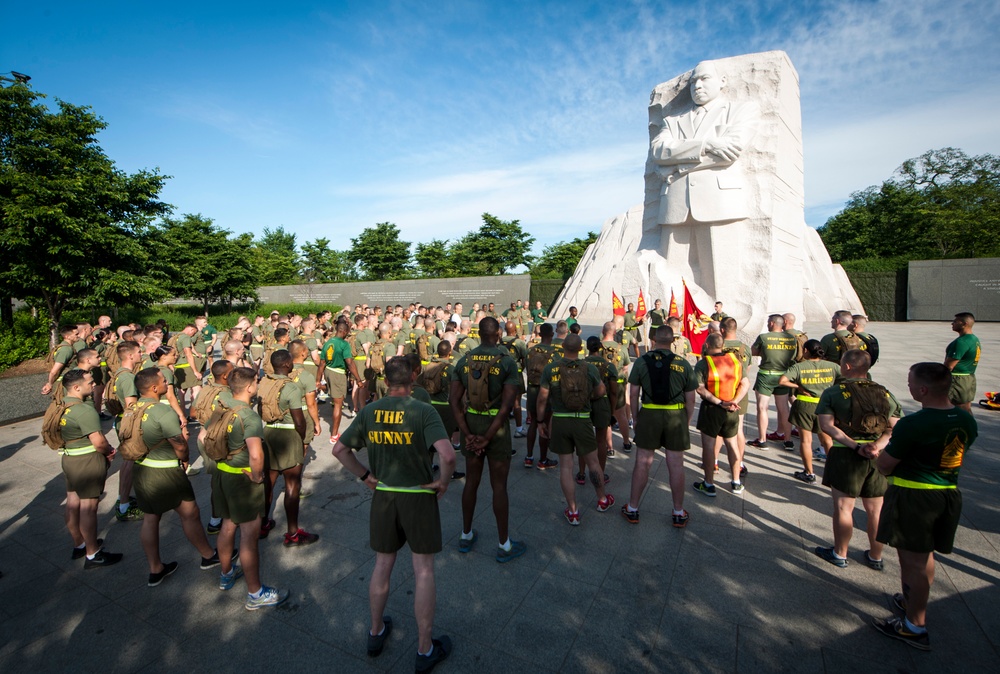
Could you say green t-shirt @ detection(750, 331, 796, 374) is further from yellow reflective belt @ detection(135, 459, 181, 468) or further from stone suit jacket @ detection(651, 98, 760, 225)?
stone suit jacket @ detection(651, 98, 760, 225)

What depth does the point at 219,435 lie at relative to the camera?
3195 millimetres

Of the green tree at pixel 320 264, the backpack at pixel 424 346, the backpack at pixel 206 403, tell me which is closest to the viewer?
the backpack at pixel 206 403

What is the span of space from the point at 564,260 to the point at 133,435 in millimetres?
45950

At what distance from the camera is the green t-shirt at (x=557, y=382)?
4.24 m

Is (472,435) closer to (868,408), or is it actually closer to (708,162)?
(868,408)

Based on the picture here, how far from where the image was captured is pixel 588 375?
421 centimetres

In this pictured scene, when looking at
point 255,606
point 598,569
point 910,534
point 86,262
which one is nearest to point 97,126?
point 86,262

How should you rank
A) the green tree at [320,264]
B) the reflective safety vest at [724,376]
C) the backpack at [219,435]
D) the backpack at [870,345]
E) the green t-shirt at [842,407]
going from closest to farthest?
1. the backpack at [219,435]
2. the green t-shirt at [842,407]
3. the reflective safety vest at [724,376]
4. the backpack at [870,345]
5. the green tree at [320,264]

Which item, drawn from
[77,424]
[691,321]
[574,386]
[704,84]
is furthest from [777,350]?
[704,84]

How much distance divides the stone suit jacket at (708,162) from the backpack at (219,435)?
15.8m

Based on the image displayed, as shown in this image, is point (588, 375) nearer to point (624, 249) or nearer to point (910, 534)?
point (910, 534)

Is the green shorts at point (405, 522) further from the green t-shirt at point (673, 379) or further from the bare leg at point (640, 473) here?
the green t-shirt at point (673, 379)

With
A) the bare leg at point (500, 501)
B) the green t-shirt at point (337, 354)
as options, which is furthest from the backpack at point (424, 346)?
the bare leg at point (500, 501)

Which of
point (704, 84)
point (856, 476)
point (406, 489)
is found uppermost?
point (704, 84)
